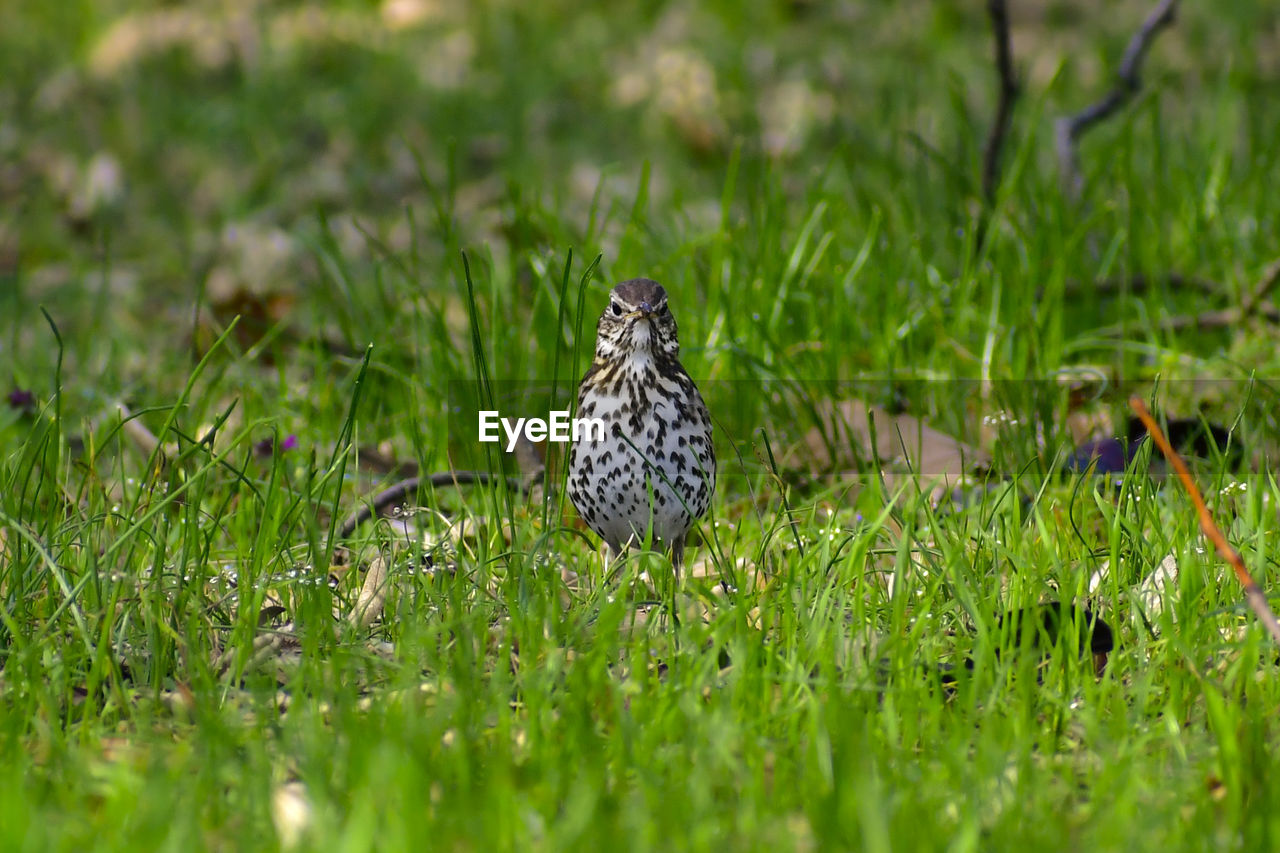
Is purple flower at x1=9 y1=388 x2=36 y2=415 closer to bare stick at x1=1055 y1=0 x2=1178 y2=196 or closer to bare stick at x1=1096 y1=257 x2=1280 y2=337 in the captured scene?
bare stick at x1=1096 y1=257 x2=1280 y2=337

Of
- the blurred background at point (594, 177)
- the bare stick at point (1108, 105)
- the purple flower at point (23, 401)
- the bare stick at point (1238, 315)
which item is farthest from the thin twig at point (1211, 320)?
the purple flower at point (23, 401)

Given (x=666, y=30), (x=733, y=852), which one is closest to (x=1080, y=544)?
(x=733, y=852)

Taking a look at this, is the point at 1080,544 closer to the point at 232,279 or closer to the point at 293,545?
the point at 293,545

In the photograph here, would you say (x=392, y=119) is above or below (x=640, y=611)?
above

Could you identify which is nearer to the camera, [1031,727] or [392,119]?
[1031,727]

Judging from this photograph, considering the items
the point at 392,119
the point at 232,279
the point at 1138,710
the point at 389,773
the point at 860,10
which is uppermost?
the point at 860,10

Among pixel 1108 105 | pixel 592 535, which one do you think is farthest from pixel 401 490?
pixel 1108 105

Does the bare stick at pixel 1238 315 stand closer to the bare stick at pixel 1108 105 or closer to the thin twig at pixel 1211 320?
the thin twig at pixel 1211 320
